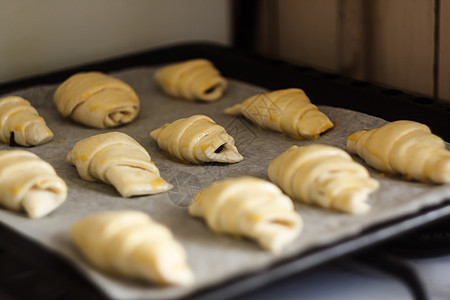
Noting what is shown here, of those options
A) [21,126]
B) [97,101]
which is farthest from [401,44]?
[21,126]

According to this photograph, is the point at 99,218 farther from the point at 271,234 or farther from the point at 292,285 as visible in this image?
the point at 292,285

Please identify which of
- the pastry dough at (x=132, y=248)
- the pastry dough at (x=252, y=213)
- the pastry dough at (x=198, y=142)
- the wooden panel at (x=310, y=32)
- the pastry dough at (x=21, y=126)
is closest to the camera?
the pastry dough at (x=132, y=248)

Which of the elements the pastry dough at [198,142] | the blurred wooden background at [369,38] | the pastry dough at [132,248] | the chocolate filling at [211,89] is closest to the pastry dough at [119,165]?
the pastry dough at [198,142]

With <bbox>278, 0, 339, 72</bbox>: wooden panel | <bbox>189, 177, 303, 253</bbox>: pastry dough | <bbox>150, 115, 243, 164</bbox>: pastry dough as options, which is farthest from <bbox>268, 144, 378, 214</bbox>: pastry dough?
<bbox>278, 0, 339, 72</bbox>: wooden panel

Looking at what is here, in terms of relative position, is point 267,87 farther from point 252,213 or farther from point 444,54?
point 252,213

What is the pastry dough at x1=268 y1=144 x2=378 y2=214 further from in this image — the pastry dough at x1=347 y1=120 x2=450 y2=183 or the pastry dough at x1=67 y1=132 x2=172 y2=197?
the pastry dough at x1=67 y1=132 x2=172 y2=197

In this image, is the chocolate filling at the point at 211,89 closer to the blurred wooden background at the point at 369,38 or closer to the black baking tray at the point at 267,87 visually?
the black baking tray at the point at 267,87

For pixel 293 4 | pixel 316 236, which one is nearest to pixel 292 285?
pixel 316 236
